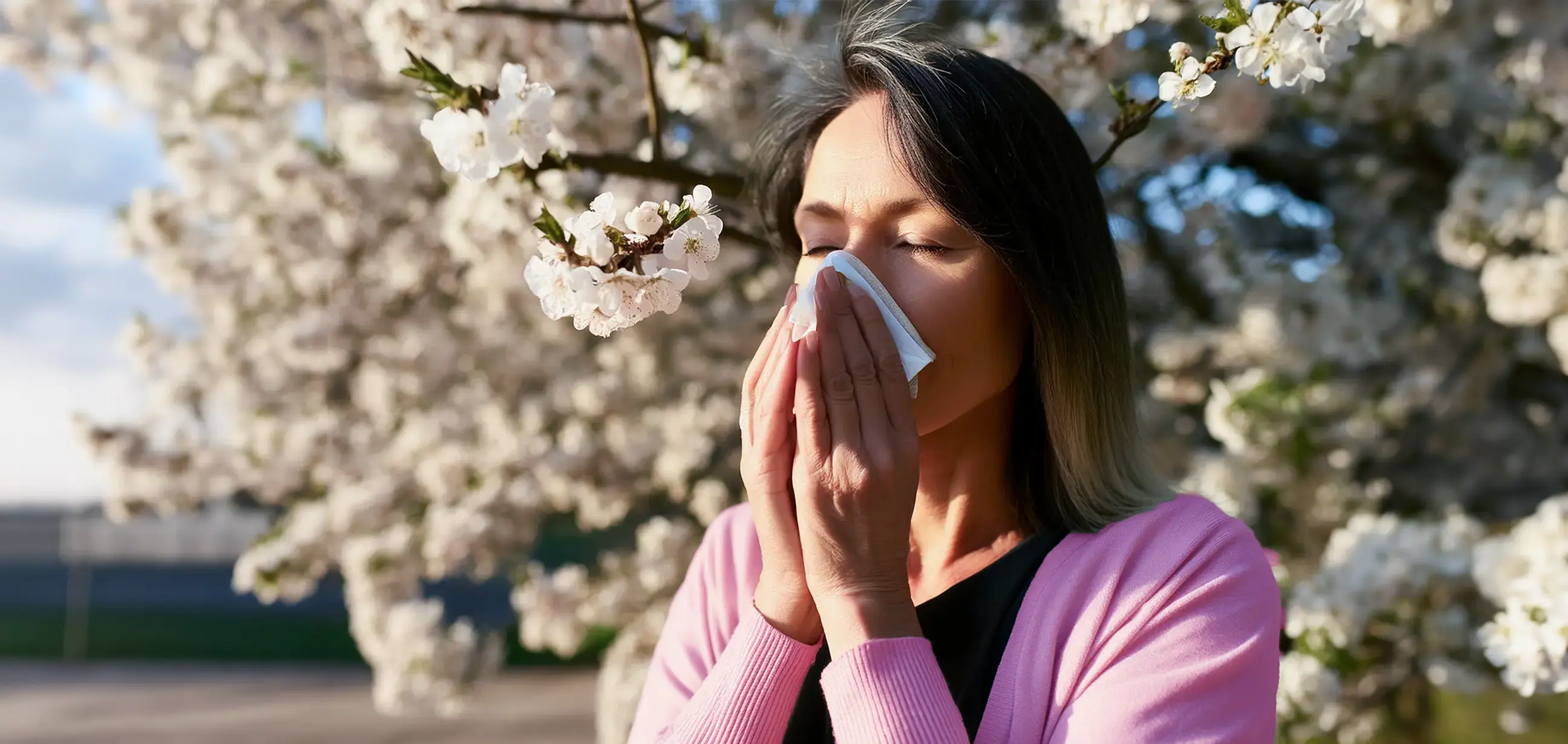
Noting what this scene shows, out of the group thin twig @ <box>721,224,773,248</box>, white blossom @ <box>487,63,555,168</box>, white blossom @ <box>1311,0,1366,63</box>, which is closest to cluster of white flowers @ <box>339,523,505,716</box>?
thin twig @ <box>721,224,773,248</box>

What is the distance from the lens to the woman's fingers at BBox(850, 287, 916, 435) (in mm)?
1343

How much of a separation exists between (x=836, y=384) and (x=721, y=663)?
1.26ft

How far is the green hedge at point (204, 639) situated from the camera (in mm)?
12312

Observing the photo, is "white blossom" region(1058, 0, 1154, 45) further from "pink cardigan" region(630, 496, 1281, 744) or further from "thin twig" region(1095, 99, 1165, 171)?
"pink cardigan" region(630, 496, 1281, 744)

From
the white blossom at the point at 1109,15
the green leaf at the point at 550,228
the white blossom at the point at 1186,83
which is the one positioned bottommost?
the green leaf at the point at 550,228

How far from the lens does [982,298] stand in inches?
57.9

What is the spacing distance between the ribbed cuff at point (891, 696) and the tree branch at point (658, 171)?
1.10 meters

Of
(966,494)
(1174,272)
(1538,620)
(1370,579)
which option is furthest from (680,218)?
(1174,272)

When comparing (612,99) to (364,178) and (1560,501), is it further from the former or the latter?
(1560,501)

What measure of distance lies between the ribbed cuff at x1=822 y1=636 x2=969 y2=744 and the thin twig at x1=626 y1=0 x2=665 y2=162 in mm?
1171

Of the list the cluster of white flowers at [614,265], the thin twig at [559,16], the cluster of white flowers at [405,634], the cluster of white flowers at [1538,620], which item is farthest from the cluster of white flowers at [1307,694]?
the cluster of white flowers at [405,634]

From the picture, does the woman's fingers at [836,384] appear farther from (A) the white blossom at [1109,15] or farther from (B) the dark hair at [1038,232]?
(A) the white blossom at [1109,15]

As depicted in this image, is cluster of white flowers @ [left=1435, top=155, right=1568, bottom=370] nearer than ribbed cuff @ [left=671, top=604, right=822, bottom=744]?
No

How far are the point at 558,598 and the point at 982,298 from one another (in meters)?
3.36
